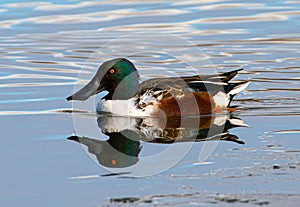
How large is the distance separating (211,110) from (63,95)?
1892 mm

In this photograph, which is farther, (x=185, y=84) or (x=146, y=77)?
(x=146, y=77)

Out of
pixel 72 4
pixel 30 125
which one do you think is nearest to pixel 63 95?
pixel 30 125

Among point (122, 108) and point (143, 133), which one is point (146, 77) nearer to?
point (122, 108)

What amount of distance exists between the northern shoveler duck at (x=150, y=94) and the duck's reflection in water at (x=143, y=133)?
5.7 inches

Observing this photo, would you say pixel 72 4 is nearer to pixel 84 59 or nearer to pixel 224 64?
pixel 84 59

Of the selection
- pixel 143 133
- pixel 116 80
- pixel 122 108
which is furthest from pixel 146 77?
pixel 143 133

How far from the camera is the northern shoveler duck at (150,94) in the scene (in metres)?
9.91

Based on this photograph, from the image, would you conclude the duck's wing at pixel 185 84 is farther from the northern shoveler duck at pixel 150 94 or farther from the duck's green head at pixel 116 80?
the duck's green head at pixel 116 80

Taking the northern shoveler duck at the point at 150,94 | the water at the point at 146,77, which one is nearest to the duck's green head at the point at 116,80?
the northern shoveler duck at the point at 150,94

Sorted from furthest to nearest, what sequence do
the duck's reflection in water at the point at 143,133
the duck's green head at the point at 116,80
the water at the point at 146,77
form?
the duck's green head at the point at 116,80 < the duck's reflection in water at the point at 143,133 < the water at the point at 146,77

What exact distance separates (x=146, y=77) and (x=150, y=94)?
2.19 meters

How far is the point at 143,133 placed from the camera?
900 centimetres

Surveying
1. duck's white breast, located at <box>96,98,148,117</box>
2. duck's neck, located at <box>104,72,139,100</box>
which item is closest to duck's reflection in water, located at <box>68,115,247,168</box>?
duck's white breast, located at <box>96,98,148,117</box>

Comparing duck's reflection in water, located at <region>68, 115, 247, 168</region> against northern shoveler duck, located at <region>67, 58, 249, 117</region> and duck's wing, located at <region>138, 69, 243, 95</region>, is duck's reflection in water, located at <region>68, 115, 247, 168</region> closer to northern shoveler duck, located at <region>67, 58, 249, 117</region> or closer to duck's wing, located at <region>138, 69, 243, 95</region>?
northern shoveler duck, located at <region>67, 58, 249, 117</region>
